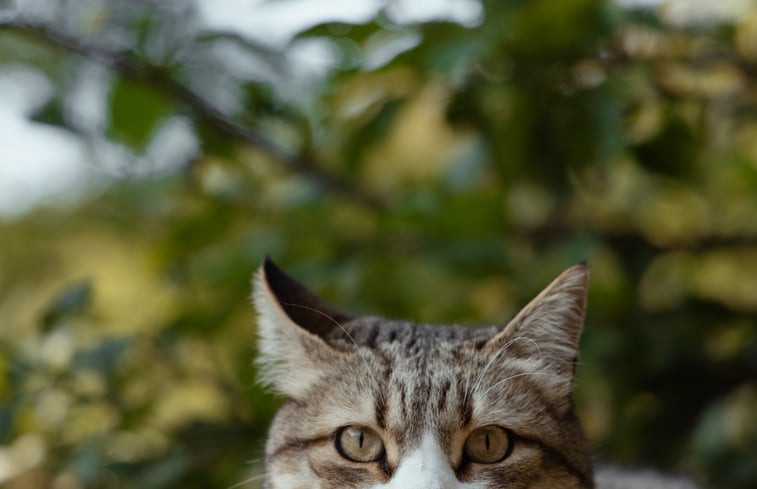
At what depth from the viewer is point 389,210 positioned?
120 inches

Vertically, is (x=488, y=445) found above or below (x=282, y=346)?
below

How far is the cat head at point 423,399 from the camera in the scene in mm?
1652

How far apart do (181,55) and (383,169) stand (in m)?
1.31

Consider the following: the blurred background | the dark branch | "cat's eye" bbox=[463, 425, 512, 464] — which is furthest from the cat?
the dark branch

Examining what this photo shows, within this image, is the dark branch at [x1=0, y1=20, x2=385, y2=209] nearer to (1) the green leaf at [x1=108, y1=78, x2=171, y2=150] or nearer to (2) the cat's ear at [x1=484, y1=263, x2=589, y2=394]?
(1) the green leaf at [x1=108, y1=78, x2=171, y2=150]

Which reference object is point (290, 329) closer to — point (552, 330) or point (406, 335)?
point (406, 335)

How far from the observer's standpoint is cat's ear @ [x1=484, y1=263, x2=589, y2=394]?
1730mm

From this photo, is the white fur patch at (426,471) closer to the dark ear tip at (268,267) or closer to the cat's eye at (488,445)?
the cat's eye at (488,445)

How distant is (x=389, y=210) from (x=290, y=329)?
4.15 feet

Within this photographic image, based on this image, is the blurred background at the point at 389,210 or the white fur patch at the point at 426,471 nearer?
the white fur patch at the point at 426,471

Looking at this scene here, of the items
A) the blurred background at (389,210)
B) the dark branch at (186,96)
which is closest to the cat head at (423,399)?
the blurred background at (389,210)

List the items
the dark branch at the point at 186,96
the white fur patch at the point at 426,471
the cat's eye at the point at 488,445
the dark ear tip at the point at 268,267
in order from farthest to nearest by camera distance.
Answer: the dark branch at the point at 186,96
the dark ear tip at the point at 268,267
the cat's eye at the point at 488,445
the white fur patch at the point at 426,471

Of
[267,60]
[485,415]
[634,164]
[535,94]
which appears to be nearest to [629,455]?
→ [634,164]

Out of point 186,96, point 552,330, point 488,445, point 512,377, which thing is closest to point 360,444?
point 488,445
